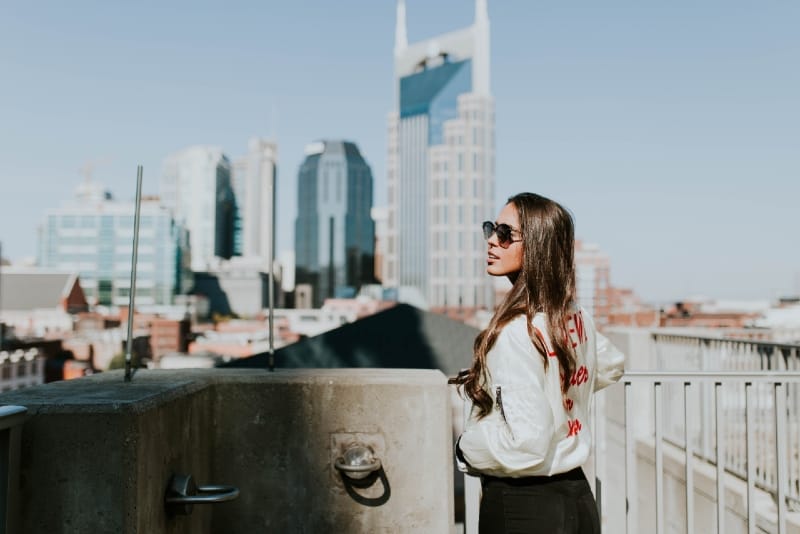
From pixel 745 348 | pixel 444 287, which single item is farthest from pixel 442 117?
pixel 745 348

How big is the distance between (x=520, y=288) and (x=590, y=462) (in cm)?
208

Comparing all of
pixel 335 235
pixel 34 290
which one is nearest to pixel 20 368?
pixel 34 290

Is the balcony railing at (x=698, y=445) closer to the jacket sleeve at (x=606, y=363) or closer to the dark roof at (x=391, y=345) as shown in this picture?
the jacket sleeve at (x=606, y=363)

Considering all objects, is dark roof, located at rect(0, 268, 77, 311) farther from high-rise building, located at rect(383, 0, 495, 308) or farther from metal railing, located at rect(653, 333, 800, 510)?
metal railing, located at rect(653, 333, 800, 510)

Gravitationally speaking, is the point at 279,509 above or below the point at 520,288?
below

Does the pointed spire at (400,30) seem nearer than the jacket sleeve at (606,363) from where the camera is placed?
No

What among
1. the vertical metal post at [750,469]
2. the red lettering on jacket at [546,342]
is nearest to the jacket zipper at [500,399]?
the red lettering on jacket at [546,342]

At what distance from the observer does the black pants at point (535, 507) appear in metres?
1.58

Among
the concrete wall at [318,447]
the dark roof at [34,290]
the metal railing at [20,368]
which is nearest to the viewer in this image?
the concrete wall at [318,447]

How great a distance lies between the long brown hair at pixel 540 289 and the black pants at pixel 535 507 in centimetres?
20

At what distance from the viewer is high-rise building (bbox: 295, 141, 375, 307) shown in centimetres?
18988

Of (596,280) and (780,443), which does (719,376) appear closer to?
(780,443)

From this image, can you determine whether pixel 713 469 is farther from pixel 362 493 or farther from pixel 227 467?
pixel 227 467

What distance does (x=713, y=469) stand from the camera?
16.2ft
